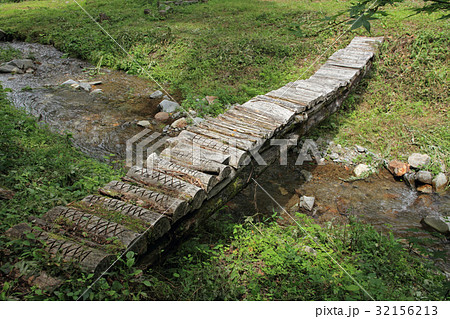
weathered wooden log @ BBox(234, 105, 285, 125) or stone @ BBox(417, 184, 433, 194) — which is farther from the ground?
weathered wooden log @ BBox(234, 105, 285, 125)

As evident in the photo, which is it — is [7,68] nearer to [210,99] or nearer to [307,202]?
[210,99]

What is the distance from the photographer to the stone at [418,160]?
5629 mm

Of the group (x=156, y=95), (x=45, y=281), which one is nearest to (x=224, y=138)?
(x=45, y=281)

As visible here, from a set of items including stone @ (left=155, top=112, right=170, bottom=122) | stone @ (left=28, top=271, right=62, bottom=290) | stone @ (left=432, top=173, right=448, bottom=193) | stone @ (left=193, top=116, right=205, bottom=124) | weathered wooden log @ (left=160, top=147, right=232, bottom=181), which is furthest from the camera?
stone @ (left=155, top=112, right=170, bottom=122)

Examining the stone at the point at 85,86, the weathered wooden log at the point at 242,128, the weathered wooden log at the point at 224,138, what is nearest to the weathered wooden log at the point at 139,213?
the weathered wooden log at the point at 224,138

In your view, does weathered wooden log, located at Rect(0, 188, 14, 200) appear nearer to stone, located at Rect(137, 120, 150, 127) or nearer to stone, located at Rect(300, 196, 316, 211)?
stone, located at Rect(137, 120, 150, 127)

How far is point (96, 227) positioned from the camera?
105 inches

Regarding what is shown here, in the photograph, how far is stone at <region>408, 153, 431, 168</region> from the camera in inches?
222

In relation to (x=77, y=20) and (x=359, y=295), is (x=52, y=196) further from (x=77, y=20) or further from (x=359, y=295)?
(x=77, y=20)

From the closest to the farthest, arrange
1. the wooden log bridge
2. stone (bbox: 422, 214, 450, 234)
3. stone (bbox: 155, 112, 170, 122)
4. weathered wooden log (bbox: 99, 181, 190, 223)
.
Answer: the wooden log bridge < weathered wooden log (bbox: 99, 181, 190, 223) < stone (bbox: 422, 214, 450, 234) < stone (bbox: 155, 112, 170, 122)

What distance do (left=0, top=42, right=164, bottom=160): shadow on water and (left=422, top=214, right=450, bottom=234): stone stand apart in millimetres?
4852

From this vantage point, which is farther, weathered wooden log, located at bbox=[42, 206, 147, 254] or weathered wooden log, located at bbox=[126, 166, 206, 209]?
weathered wooden log, located at bbox=[126, 166, 206, 209]

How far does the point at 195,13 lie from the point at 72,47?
188 inches

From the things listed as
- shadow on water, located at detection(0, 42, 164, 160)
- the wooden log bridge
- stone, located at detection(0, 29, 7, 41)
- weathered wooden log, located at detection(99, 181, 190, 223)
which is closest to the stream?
shadow on water, located at detection(0, 42, 164, 160)
